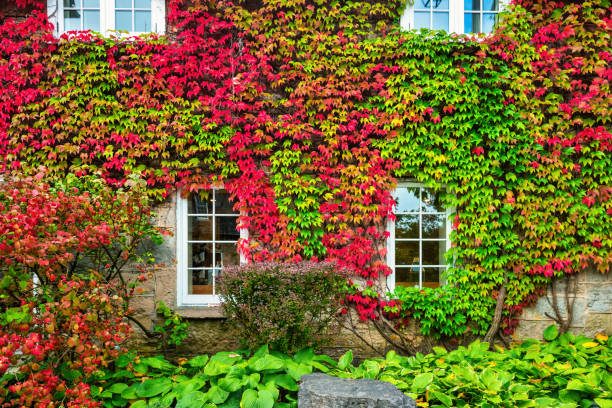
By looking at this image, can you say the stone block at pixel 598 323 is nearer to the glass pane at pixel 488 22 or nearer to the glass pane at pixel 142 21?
the glass pane at pixel 488 22

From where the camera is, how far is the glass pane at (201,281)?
507 cm

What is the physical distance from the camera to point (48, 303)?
2904 mm

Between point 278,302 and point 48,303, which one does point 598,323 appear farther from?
point 48,303

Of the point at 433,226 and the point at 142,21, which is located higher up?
the point at 142,21

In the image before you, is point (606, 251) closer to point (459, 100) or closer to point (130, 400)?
point (459, 100)

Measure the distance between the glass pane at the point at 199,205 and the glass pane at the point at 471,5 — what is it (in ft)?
14.5

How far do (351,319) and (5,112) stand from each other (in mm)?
5234

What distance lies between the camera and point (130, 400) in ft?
11.1

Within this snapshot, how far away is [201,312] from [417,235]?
3068 millimetres

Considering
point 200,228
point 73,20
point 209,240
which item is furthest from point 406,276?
point 73,20

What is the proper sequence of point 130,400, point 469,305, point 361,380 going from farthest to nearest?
point 469,305 → point 130,400 → point 361,380

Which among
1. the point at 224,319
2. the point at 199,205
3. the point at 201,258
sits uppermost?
the point at 199,205

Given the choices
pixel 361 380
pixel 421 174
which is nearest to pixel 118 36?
pixel 421 174

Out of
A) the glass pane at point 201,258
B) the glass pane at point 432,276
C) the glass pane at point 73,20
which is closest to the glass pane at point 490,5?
the glass pane at point 432,276
